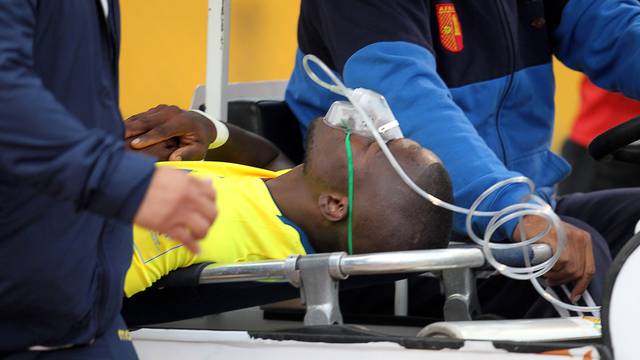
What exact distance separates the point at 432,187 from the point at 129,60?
0.71m

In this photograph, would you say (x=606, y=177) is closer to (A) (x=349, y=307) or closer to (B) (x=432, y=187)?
(A) (x=349, y=307)

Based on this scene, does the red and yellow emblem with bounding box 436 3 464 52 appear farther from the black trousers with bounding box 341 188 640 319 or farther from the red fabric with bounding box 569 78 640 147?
the red fabric with bounding box 569 78 640 147

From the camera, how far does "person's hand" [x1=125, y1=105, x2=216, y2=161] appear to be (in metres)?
1.97

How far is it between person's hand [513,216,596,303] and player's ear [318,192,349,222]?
0.29 meters

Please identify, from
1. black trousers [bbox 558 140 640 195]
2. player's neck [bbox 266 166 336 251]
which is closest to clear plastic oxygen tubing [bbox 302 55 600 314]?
player's neck [bbox 266 166 336 251]

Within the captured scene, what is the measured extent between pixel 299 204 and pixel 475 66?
62 cm

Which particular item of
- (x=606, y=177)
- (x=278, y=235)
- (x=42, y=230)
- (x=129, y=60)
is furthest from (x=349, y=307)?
(x=606, y=177)

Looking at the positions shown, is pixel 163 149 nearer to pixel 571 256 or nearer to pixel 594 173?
pixel 571 256

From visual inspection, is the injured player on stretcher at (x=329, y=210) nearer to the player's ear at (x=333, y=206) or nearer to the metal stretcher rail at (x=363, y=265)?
the player's ear at (x=333, y=206)

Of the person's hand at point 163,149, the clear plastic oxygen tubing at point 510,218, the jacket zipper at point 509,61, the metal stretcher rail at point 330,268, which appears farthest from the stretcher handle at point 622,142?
the person's hand at point 163,149

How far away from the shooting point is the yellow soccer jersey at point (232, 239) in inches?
65.8

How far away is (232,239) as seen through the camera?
5.82ft

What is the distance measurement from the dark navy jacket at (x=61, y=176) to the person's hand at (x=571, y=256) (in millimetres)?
771

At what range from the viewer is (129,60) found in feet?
6.99
